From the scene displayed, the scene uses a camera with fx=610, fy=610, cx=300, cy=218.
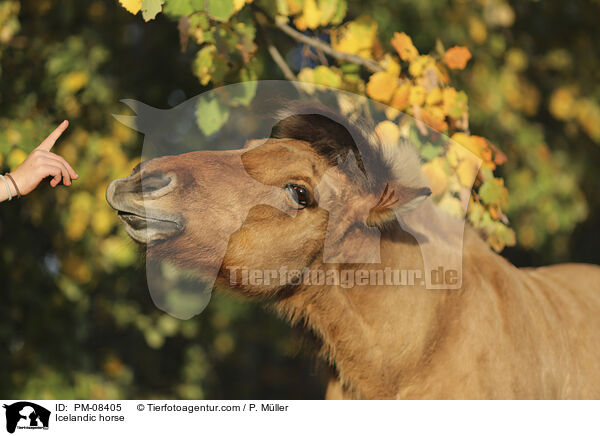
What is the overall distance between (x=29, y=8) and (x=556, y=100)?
4149mm

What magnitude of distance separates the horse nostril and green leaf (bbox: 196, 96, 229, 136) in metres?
0.61

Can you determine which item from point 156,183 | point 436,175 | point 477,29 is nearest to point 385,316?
point 436,175

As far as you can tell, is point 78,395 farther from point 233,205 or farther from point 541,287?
point 541,287

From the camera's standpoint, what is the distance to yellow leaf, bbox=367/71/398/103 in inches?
93.1

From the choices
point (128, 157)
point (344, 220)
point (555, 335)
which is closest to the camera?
point (344, 220)

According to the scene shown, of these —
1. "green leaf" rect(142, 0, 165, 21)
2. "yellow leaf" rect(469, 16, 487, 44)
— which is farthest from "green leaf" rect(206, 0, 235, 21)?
"yellow leaf" rect(469, 16, 487, 44)

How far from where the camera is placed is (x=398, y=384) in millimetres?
2238

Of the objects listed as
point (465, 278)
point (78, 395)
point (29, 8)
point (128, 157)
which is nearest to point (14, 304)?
point (78, 395)

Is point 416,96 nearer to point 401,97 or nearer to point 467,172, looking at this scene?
point 401,97

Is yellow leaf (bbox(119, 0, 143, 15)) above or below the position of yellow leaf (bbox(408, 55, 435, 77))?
above

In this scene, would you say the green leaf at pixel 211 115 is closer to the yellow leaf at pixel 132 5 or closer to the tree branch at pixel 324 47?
the tree branch at pixel 324 47

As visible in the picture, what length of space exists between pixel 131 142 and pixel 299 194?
6.53ft

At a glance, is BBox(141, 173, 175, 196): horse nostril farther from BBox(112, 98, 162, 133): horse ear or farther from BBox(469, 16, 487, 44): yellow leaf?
BBox(469, 16, 487, 44): yellow leaf
